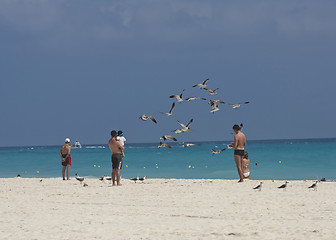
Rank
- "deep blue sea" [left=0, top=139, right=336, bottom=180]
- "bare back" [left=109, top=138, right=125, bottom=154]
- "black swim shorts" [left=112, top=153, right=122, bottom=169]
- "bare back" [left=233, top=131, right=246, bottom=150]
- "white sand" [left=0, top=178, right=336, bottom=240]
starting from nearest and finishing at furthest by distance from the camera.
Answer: "white sand" [left=0, top=178, right=336, bottom=240] → "bare back" [left=109, top=138, right=125, bottom=154] → "black swim shorts" [left=112, top=153, right=122, bottom=169] → "bare back" [left=233, top=131, right=246, bottom=150] → "deep blue sea" [left=0, top=139, right=336, bottom=180]

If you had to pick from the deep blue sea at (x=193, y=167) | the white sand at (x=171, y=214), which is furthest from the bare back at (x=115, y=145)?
the deep blue sea at (x=193, y=167)

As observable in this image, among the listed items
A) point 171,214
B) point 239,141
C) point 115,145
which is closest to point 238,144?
point 239,141

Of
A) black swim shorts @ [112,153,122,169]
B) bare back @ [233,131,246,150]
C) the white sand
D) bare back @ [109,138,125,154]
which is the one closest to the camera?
the white sand

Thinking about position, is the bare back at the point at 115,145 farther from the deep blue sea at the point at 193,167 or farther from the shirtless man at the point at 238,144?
the deep blue sea at the point at 193,167

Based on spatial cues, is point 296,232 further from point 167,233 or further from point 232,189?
point 232,189

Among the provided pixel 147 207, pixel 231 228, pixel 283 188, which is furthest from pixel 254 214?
pixel 283 188

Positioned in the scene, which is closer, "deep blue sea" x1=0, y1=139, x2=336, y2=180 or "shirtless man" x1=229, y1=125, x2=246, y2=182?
"shirtless man" x1=229, y1=125, x2=246, y2=182

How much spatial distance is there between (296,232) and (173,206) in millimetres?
4110

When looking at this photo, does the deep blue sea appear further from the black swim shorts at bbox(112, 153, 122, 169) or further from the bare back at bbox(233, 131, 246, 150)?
the black swim shorts at bbox(112, 153, 122, 169)

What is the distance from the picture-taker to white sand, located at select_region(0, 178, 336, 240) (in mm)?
8242

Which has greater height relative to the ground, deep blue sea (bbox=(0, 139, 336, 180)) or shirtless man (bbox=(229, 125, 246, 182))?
deep blue sea (bbox=(0, 139, 336, 180))

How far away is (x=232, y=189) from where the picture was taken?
15367mm

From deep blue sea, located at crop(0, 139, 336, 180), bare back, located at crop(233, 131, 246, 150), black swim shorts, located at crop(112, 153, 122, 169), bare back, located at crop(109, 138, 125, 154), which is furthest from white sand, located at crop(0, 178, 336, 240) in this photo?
deep blue sea, located at crop(0, 139, 336, 180)

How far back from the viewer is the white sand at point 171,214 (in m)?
8.24
